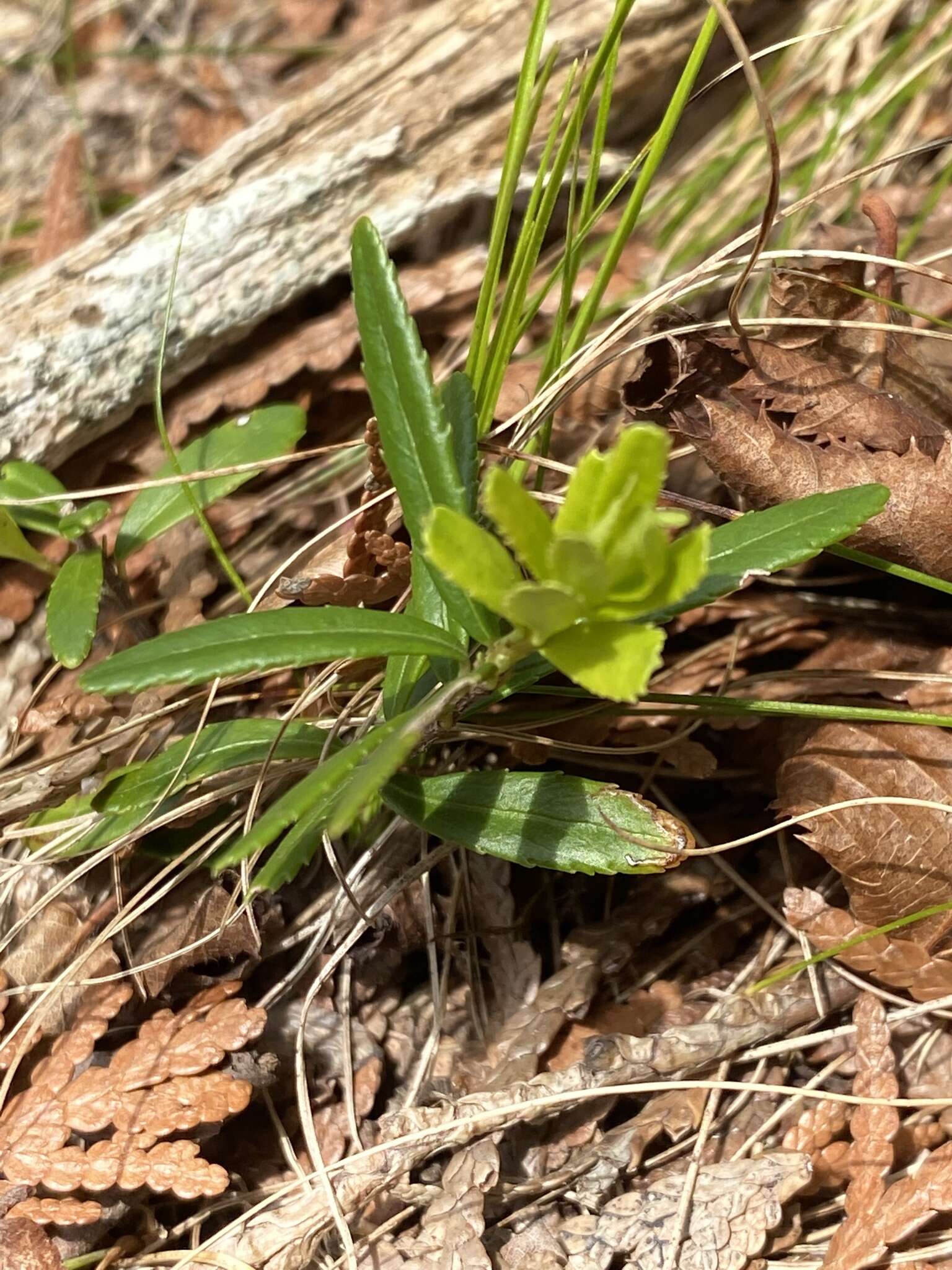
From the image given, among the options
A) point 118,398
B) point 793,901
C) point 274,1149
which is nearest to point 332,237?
point 118,398

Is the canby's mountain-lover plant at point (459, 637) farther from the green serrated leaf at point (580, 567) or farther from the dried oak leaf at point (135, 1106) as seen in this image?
the dried oak leaf at point (135, 1106)

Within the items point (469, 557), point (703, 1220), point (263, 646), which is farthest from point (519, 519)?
point (703, 1220)

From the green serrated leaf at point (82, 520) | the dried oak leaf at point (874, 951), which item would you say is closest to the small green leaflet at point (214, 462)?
the green serrated leaf at point (82, 520)

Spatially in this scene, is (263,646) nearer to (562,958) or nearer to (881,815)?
(562,958)

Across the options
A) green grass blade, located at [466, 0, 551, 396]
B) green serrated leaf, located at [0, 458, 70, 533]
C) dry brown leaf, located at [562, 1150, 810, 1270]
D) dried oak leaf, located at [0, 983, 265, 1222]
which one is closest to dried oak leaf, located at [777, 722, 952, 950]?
dry brown leaf, located at [562, 1150, 810, 1270]

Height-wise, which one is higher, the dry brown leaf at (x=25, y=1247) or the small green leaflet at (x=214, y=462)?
the small green leaflet at (x=214, y=462)

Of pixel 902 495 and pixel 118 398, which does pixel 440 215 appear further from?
pixel 902 495

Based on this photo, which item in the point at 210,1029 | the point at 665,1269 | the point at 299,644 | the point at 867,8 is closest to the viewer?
the point at 299,644
